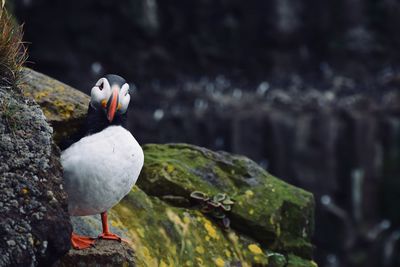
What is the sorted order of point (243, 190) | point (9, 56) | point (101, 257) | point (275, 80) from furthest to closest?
point (275, 80), point (243, 190), point (101, 257), point (9, 56)

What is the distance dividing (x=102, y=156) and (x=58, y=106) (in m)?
1.19

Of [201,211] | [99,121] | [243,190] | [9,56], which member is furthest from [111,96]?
[243,190]

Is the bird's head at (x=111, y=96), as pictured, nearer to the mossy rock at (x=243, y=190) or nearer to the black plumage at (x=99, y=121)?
the black plumage at (x=99, y=121)

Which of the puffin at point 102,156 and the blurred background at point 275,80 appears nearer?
the puffin at point 102,156

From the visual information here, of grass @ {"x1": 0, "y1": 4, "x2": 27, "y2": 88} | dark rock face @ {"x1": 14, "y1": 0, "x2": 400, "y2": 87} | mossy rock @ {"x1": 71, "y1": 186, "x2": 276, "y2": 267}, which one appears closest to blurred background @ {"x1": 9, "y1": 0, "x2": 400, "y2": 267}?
dark rock face @ {"x1": 14, "y1": 0, "x2": 400, "y2": 87}

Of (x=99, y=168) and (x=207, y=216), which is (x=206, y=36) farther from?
(x=99, y=168)

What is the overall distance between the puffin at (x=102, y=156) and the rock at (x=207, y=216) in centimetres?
81

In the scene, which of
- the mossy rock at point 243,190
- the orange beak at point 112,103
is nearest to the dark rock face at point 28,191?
the orange beak at point 112,103

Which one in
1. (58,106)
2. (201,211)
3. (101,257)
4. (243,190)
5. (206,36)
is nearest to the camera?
(101,257)

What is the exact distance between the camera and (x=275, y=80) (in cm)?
2931

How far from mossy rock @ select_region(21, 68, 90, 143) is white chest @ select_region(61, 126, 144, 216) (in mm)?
972

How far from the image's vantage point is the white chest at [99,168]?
3.75 metres

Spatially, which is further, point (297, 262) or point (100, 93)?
point (297, 262)

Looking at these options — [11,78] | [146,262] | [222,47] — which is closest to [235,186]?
[146,262]
